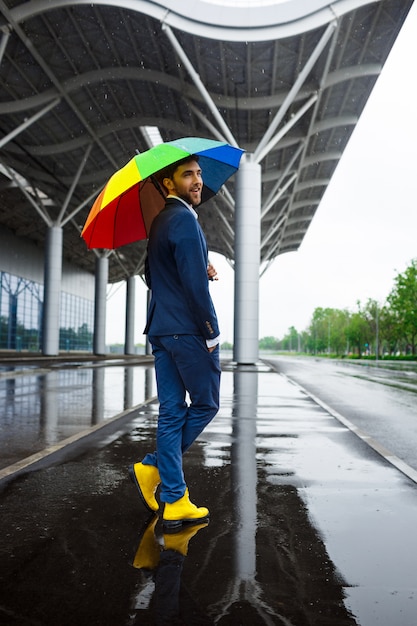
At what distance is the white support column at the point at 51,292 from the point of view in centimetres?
3672

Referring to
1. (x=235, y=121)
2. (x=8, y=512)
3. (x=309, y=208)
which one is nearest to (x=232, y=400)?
(x=8, y=512)

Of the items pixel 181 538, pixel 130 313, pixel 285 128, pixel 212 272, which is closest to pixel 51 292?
pixel 285 128

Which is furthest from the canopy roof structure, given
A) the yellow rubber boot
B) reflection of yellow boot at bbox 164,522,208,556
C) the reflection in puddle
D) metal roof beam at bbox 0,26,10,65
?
reflection of yellow boot at bbox 164,522,208,556

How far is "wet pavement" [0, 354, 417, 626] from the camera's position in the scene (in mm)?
2068

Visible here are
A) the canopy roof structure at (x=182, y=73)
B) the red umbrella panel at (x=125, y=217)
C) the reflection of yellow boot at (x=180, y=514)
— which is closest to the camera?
the reflection of yellow boot at (x=180, y=514)

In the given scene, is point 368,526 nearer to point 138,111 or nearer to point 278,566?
point 278,566

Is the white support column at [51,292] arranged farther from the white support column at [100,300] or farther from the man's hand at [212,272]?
the man's hand at [212,272]

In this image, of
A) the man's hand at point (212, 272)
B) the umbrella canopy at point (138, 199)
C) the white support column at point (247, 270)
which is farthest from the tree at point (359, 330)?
the man's hand at point (212, 272)

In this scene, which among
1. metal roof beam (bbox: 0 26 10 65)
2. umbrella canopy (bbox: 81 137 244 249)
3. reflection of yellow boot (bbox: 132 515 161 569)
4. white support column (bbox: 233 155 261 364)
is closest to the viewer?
reflection of yellow boot (bbox: 132 515 161 569)

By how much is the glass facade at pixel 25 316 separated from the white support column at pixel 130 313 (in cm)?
636

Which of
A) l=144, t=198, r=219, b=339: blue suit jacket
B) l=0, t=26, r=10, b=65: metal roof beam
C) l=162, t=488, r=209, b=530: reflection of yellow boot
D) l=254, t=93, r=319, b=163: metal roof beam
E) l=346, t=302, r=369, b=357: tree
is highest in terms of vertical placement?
l=0, t=26, r=10, b=65: metal roof beam

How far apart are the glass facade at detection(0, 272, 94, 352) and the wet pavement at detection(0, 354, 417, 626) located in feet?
161

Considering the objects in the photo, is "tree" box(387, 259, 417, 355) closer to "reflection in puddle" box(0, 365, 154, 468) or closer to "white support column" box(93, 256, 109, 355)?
"white support column" box(93, 256, 109, 355)

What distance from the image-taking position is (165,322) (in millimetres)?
3266
